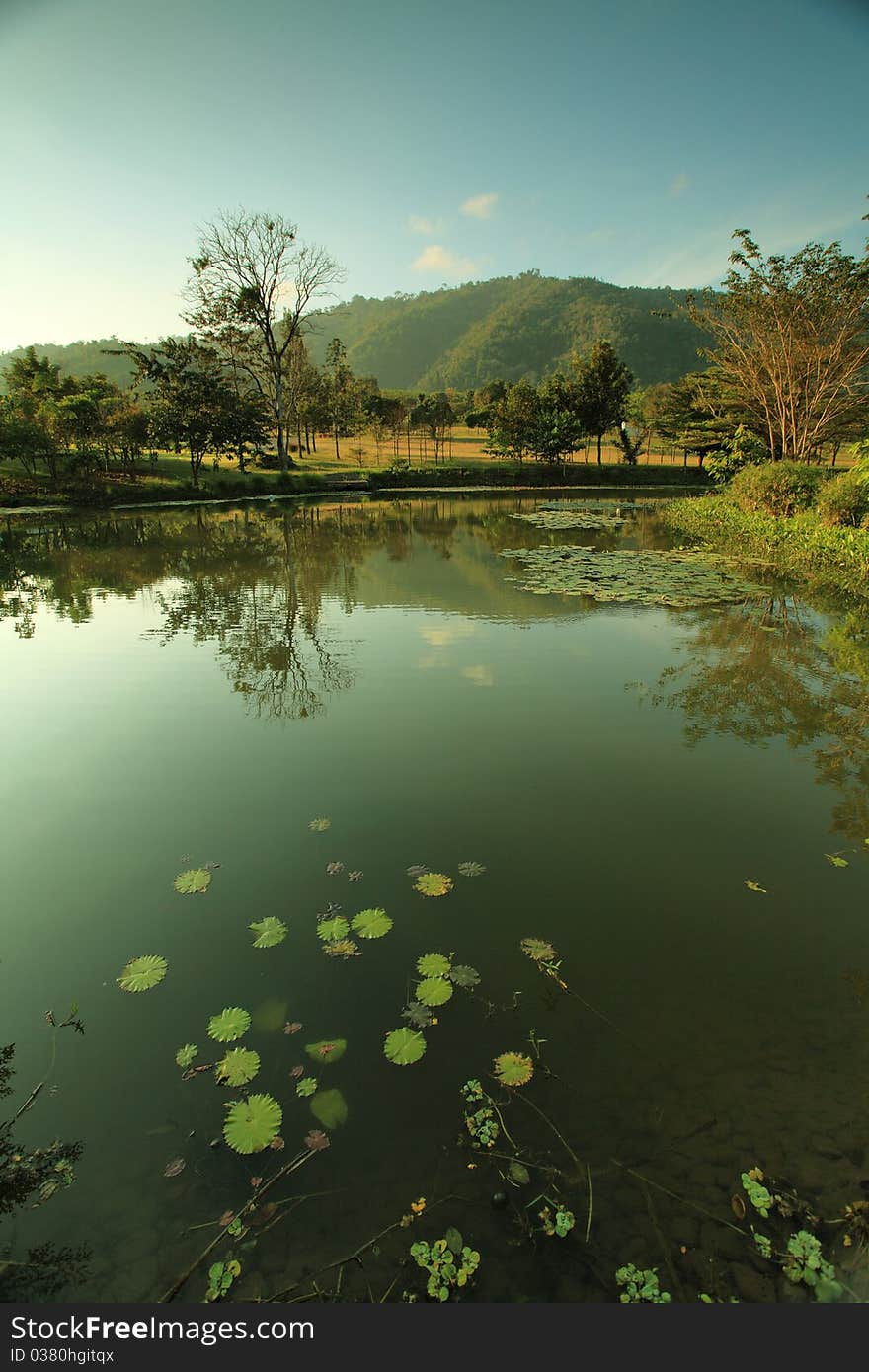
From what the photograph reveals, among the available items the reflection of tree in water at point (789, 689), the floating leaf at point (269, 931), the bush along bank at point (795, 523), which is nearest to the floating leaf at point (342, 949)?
the floating leaf at point (269, 931)

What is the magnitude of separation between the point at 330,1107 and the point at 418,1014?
701 millimetres

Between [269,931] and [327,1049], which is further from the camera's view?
[269,931]

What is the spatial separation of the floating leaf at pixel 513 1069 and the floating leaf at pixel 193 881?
8.68ft

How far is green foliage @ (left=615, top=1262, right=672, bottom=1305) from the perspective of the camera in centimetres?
235

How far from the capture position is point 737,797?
5.99 m

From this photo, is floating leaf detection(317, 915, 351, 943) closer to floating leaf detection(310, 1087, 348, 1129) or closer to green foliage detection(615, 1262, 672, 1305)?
floating leaf detection(310, 1087, 348, 1129)

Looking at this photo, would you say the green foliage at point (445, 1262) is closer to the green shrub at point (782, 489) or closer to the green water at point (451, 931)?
the green water at point (451, 931)

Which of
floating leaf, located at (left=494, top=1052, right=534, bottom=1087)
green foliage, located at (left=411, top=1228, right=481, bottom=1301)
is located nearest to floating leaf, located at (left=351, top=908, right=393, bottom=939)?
floating leaf, located at (left=494, top=1052, right=534, bottom=1087)

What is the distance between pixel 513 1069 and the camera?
3223 mm

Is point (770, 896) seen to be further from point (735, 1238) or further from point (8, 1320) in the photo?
point (8, 1320)

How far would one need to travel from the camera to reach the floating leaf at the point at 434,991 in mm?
3662

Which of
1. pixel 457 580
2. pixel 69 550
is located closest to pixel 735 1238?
pixel 457 580

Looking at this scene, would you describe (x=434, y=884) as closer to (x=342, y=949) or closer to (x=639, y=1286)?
(x=342, y=949)

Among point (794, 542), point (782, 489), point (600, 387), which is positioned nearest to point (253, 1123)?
point (794, 542)
